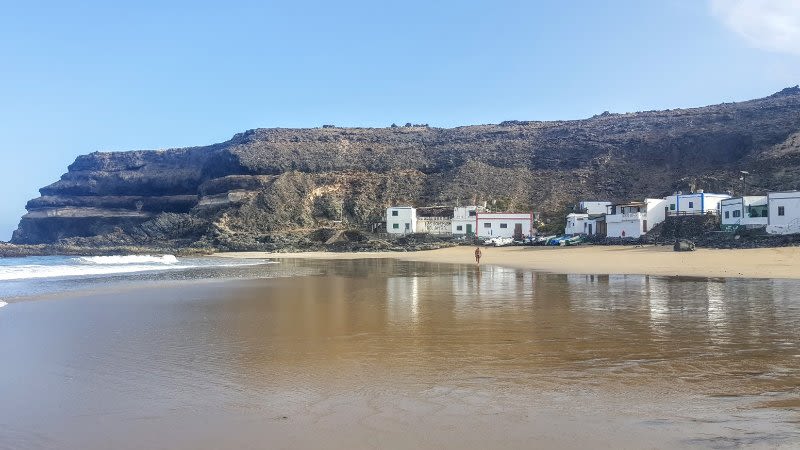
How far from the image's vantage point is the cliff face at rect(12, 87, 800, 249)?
80.1m

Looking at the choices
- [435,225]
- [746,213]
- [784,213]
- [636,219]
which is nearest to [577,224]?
[636,219]

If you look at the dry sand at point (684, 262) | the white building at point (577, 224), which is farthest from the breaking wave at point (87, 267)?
the white building at point (577, 224)

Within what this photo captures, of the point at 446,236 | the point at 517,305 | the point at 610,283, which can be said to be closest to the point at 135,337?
the point at 517,305

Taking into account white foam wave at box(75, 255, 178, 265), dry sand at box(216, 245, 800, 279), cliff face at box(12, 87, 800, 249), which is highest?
cliff face at box(12, 87, 800, 249)

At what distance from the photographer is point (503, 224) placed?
69.9 metres

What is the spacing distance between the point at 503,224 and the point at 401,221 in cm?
1470

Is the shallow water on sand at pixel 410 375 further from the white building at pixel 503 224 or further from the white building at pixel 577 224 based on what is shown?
the white building at pixel 503 224

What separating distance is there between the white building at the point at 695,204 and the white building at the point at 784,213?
892 cm

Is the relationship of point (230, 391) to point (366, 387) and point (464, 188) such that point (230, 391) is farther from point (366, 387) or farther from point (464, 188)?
point (464, 188)

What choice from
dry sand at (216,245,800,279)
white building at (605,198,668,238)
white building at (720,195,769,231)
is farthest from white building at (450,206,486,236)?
white building at (720,195,769,231)

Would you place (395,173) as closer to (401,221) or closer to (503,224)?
(401,221)

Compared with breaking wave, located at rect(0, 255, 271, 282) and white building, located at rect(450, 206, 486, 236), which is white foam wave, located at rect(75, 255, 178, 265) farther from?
white building, located at rect(450, 206, 486, 236)

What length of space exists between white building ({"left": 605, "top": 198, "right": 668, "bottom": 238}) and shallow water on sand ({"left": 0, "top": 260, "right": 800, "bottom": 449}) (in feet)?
127

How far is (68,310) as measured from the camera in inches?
630
